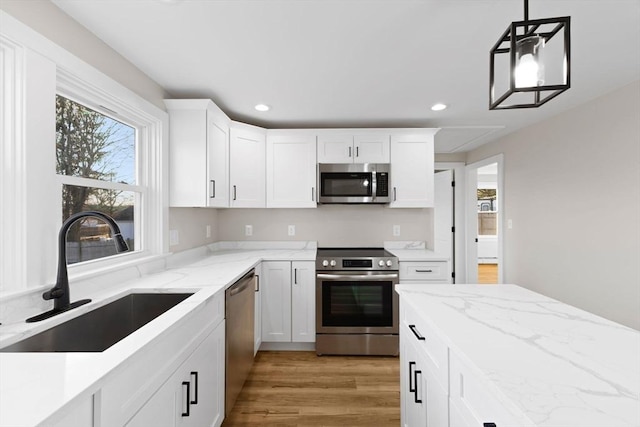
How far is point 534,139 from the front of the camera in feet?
10.6

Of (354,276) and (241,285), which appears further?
(354,276)

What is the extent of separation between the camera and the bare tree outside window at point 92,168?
1554 mm

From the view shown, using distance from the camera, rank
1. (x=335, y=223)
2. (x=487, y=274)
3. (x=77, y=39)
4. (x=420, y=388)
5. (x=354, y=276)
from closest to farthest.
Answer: (x=420, y=388) → (x=77, y=39) → (x=354, y=276) → (x=335, y=223) → (x=487, y=274)

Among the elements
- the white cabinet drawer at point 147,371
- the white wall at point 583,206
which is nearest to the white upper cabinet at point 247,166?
the white cabinet drawer at point 147,371

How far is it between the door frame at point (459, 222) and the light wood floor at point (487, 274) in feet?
5.82

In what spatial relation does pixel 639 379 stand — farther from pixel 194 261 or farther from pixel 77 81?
pixel 194 261

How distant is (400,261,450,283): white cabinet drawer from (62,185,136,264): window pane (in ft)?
7.76

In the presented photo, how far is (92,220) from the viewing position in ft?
Result: 5.64

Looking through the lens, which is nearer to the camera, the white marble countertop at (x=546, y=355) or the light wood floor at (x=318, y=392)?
the white marble countertop at (x=546, y=355)

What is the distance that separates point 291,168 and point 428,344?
2315 millimetres

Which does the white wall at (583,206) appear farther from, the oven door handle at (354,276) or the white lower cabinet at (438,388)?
the white lower cabinet at (438,388)

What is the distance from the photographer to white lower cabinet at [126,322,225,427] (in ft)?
3.51

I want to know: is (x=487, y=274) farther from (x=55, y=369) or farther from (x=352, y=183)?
(x=55, y=369)

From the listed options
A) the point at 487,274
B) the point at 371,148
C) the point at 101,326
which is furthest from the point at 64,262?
the point at 487,274
